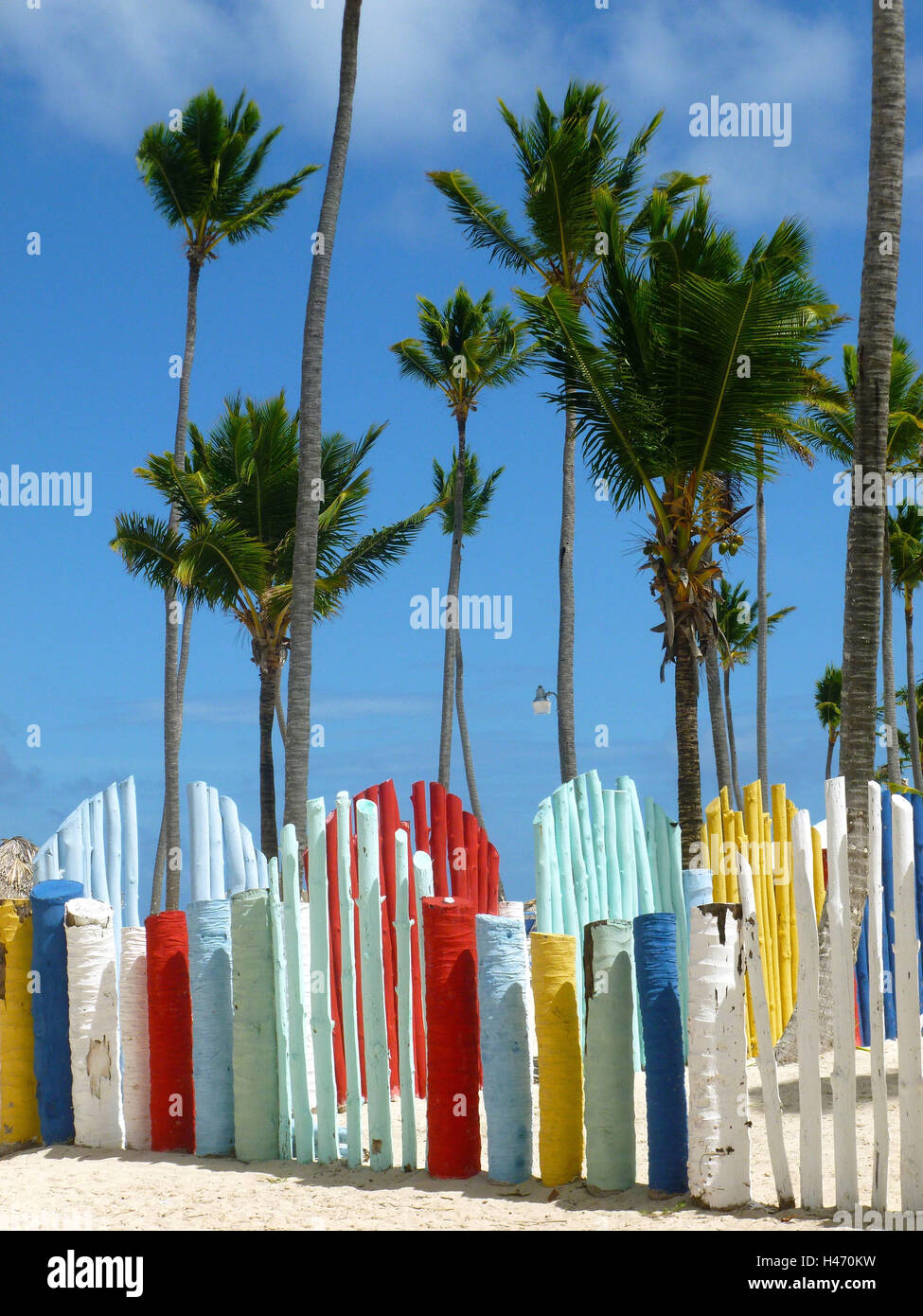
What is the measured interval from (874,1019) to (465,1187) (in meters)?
1.97

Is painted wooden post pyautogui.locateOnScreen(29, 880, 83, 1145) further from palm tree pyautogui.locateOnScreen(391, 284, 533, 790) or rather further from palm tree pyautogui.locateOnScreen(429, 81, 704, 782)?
palm tree pyautogui.locateOnScreen(391, 284, 533, 790)

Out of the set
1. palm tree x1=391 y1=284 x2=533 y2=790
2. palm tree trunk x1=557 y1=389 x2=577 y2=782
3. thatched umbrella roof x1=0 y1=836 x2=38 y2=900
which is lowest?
thatched umbrella roof x1=0 y1=836 x2=38 y2=900

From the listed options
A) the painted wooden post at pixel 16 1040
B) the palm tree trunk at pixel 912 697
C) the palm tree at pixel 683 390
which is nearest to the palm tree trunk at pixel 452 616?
the palm tree trunk at pixel 912 697

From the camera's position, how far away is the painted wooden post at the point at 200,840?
7637mm

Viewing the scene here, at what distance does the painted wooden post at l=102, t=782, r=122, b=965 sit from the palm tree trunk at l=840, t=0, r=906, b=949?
15.2 ft

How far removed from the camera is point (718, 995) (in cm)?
490

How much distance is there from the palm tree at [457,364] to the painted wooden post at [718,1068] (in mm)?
18493

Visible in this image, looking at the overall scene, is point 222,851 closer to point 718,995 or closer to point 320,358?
point 718,995

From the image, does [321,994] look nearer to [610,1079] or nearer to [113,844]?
[610,1079]

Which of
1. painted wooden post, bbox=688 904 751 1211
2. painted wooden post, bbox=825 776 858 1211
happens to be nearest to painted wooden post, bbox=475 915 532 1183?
painted wooden post, bbox=688 904 751 1211

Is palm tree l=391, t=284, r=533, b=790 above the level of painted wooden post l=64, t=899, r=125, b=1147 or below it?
above

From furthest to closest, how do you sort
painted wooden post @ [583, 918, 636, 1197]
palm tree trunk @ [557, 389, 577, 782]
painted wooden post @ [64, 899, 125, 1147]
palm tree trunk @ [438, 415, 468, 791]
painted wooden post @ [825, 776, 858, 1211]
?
palm tree trunk @ [438, 415, 468, 791] < palm tree trunk @ [557, 389, 577, 782] < painted wooden post @ [64, 899, 125, 1147] < painted wooden post @ [583, 918, 636, 1197] < painted wooden post @ [825, 776, 858, 1211]

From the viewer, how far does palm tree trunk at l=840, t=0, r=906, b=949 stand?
777cm

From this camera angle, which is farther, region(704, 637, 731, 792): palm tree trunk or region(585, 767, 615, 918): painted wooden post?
region(704, 637, 731, 792): palm tree trunk
